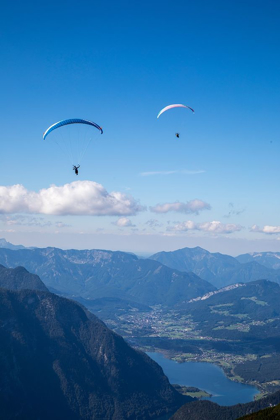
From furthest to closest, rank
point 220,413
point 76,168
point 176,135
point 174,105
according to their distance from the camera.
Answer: point 220,413, point 176,135, point 174,105, point 76,168

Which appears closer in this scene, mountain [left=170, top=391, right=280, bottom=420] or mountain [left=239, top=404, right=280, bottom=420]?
mountain [left=239, top=404, right=280, bottom=420]

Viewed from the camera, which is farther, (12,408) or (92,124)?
(12,408)

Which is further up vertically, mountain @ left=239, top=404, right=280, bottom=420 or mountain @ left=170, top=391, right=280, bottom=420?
mountain @ left=239, top=404, right=280, bottom=420

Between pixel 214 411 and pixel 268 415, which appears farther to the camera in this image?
pixel 214 411

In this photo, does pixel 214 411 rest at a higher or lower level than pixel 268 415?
lower

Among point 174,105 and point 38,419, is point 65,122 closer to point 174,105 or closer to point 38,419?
point 174,105

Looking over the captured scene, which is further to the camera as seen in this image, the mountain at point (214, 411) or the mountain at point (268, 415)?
the mountain at point (214, 411)

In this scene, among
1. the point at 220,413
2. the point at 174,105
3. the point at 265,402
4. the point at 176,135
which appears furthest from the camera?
the point at 265,402

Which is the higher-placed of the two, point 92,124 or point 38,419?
point 92,124

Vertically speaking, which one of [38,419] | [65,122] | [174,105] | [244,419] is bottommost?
[38,419]

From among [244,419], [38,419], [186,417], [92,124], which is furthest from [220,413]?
[92,124]

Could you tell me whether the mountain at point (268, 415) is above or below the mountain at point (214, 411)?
above
